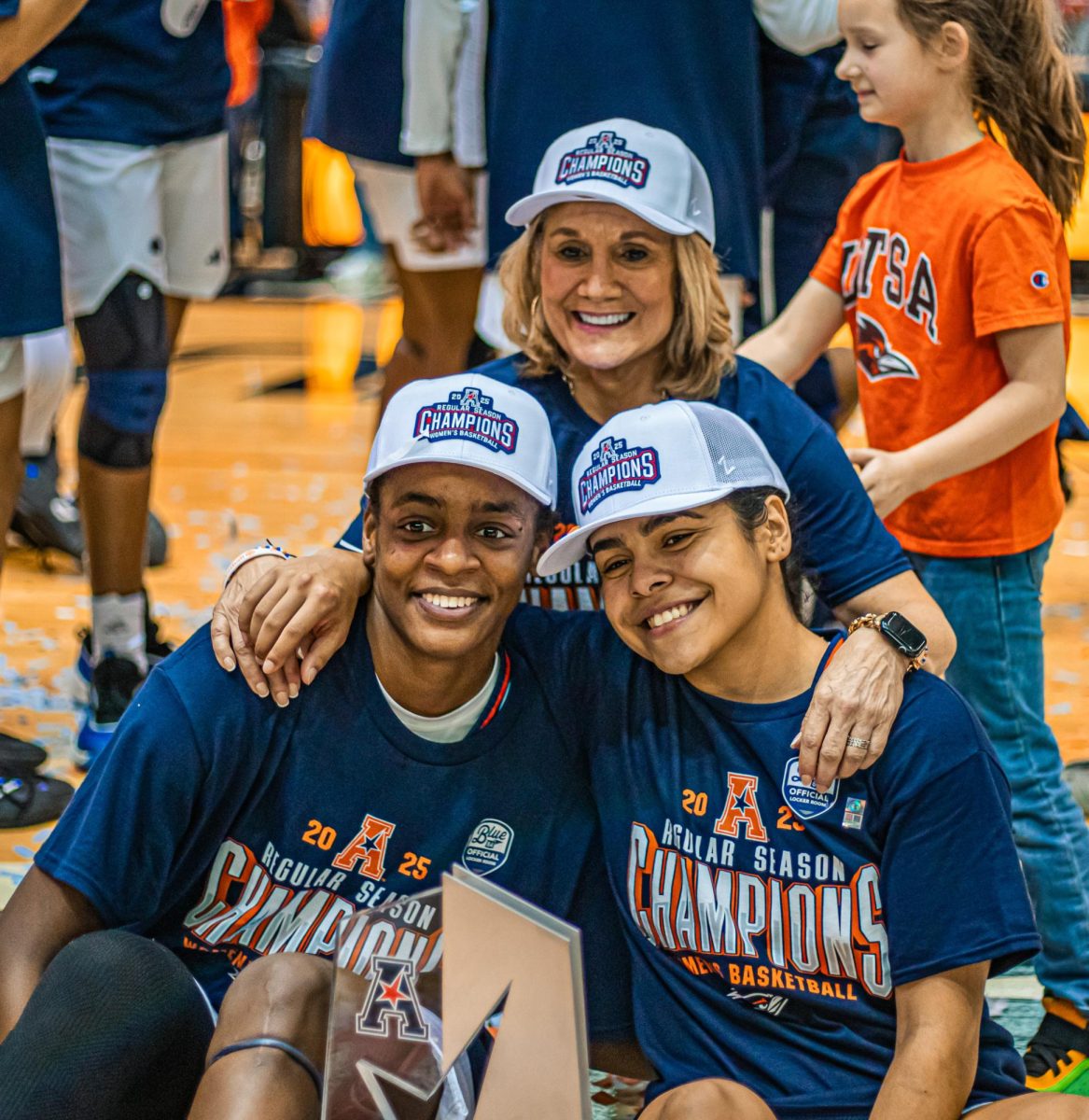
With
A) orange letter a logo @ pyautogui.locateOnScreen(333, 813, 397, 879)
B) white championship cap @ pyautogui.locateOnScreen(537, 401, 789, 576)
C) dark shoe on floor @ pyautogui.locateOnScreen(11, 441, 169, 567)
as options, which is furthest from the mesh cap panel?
dark shoe on floor @ pyautogui.locateOnScreen(11, 441, 169, 567)

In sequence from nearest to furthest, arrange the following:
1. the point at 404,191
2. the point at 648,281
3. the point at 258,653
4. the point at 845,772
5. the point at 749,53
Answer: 1. the point at 845,772
2. the point at 258,653
3. the point at 648,281
4. the point at 749,53
5. the point at 404,191

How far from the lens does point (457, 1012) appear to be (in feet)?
4.78

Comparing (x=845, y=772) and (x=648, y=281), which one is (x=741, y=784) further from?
(x=648, y=281)

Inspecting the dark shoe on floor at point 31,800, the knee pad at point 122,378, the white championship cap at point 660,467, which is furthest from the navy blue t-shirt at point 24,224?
the white championship cap at point 660,467

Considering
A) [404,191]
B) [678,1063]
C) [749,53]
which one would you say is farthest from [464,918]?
[404,191]

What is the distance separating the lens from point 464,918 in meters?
1.42

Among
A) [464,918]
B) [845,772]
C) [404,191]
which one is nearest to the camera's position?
[464,918]

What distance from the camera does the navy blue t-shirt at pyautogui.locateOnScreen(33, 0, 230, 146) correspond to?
2.94 meters

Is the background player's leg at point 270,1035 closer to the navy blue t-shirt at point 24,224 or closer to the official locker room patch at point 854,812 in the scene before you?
the official locker room patch at point 854,812

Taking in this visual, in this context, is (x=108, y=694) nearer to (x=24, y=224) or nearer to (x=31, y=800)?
(x=31, y=800)

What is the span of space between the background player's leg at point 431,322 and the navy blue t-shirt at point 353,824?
1.76m

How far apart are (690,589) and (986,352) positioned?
777 mm

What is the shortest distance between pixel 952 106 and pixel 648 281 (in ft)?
1.73

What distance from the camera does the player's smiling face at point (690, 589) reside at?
1.68m
